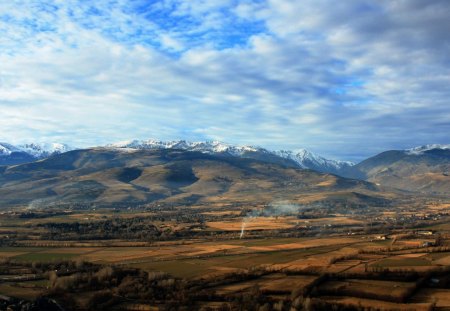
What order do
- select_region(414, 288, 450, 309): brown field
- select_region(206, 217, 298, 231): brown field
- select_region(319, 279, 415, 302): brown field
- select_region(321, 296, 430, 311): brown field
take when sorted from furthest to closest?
select_region(206, 217, 298, 231): brown field, select_region(319, 279, 415, 302): brown field, select_region(414, 288, 450, 309): brown field, select_region(321, 296, 430, 311): brown field

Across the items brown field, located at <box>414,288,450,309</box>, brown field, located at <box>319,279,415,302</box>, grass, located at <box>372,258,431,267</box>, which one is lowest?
brown field, located at <box>414,288,450,309</box>

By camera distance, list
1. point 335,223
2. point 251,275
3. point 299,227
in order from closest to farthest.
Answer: point 251,275 < point 299,227 < point 335,223

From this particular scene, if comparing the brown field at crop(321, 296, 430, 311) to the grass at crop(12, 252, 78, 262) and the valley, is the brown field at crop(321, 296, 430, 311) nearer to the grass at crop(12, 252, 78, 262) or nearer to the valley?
the valley

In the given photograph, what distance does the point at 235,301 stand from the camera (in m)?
51.2

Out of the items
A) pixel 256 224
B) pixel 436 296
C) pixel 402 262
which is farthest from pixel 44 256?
pixel 256 224

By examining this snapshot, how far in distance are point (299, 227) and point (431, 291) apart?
235ft

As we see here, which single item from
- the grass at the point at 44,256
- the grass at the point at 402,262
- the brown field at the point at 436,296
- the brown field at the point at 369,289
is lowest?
the brown field at the point at 436,296

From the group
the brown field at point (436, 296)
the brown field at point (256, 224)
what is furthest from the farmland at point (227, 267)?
the brown field at point (256, 224)

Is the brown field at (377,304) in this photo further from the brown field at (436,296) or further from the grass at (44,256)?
the grass at (44,256)

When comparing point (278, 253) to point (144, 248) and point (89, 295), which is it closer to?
point (144, 248)

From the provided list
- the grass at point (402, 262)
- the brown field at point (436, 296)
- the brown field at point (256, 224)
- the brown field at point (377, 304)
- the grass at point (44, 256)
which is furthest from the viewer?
the brown field at point (256, 224)

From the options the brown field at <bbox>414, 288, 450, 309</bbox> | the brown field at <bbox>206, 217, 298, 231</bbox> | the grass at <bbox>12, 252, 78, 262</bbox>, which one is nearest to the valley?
the brown field at <bbox>414, 288, 450, 309</bbox>

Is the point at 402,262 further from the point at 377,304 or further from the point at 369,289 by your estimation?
the point at 377,304

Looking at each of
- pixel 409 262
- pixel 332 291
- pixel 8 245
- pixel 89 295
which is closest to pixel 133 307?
pixel 89 295
